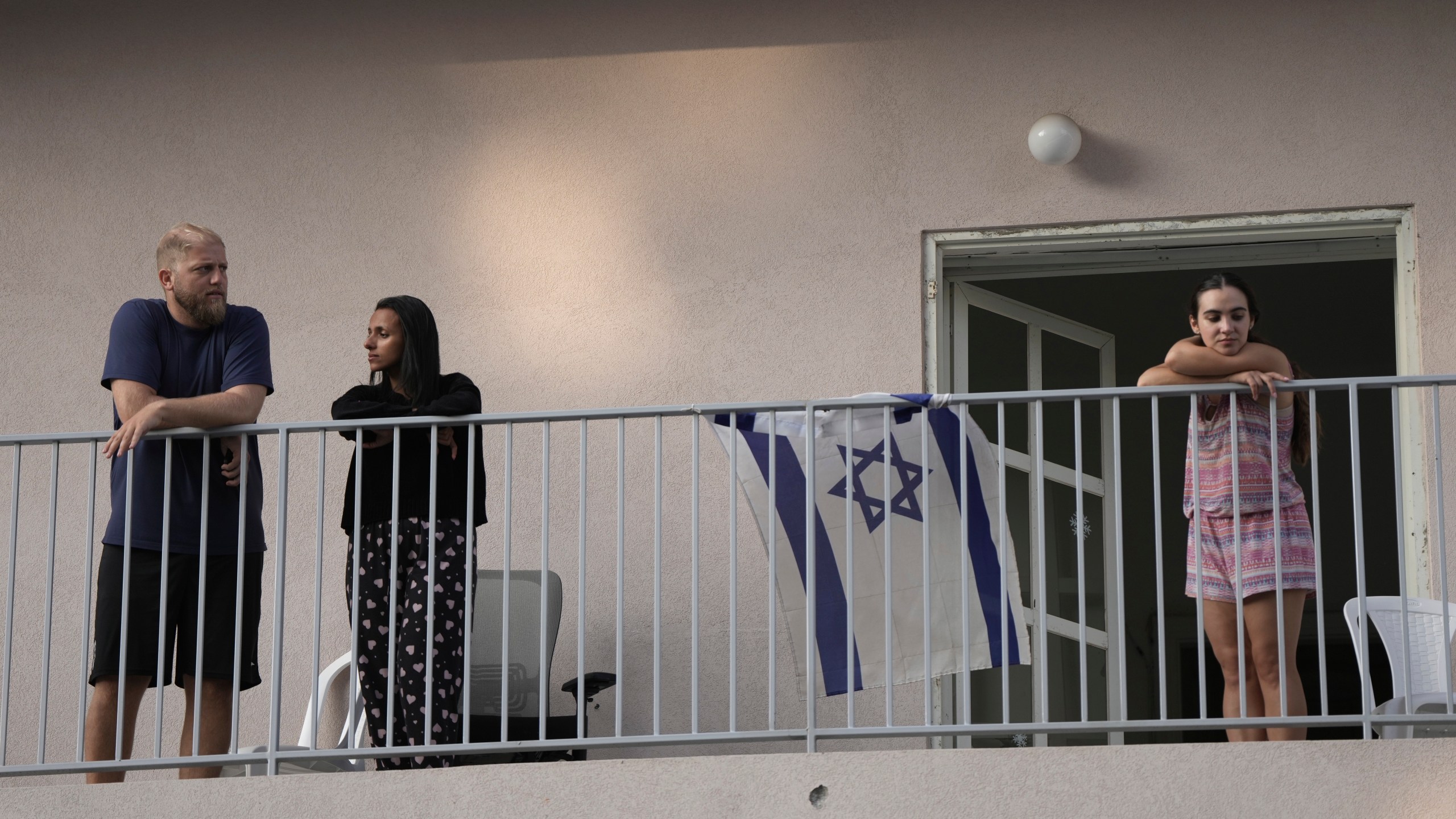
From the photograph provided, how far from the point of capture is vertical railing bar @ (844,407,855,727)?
12.8 feet

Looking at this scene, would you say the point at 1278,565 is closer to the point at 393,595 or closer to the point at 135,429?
the point at 393,595

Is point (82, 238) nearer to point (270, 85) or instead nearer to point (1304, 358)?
point (270, 85)

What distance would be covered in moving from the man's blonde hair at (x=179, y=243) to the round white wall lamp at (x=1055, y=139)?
2711mm

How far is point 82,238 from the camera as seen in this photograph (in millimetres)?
5961

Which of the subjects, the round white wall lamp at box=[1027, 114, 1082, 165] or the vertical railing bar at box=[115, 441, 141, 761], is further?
the round white wall lamp at box=[1027, 114, 1082, 165]

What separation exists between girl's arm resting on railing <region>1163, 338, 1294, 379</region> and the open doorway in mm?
1401

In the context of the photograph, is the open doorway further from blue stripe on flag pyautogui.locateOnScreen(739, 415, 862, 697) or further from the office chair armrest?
blue stripe on flag pyautogui.locateOnScreen(739, 415, 862, 697)

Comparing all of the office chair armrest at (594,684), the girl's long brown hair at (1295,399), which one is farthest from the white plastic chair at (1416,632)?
the office chair armrest at (594,684)

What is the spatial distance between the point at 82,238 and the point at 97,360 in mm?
478

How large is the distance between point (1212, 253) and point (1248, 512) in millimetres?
1847

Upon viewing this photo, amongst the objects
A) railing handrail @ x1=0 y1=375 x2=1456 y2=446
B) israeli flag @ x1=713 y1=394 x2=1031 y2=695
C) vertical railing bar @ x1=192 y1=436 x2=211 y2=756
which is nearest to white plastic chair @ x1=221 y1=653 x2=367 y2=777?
vertical railing bar @ x1=192 y1=436 x2=211 y2=756

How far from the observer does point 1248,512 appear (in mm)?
4008

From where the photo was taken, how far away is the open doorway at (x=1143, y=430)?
5746 millimetres

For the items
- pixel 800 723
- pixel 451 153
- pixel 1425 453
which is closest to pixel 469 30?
pixel 451 153
